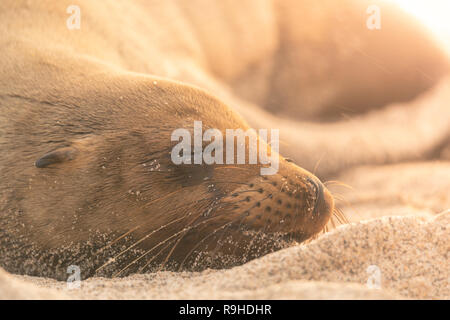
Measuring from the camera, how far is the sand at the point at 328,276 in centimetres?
175

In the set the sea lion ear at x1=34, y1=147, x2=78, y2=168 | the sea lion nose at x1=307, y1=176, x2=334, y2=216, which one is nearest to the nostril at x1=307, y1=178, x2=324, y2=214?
the sea lion nose at x1=307, y1=176, x2=334, y2=216

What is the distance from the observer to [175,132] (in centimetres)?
244

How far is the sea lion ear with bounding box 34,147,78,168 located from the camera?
2379 mm

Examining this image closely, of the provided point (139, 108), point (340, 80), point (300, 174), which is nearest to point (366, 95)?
point (340, 80)

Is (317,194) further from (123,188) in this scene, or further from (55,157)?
(55,157)

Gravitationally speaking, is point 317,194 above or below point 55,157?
below

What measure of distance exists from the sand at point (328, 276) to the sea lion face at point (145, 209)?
112 mm

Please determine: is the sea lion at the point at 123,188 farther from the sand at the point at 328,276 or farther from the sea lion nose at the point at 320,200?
the sand at the point at 328,276

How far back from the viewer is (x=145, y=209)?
236 centimetres

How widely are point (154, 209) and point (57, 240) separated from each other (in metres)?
0.47

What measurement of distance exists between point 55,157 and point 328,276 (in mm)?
1325

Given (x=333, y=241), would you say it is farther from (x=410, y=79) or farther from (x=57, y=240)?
(x=410, y=79)

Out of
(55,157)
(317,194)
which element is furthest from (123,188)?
(317,194)

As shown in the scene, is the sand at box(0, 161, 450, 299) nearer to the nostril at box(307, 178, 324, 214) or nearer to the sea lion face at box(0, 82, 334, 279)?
the sea lion face at box(0, 82, 334, 279)
